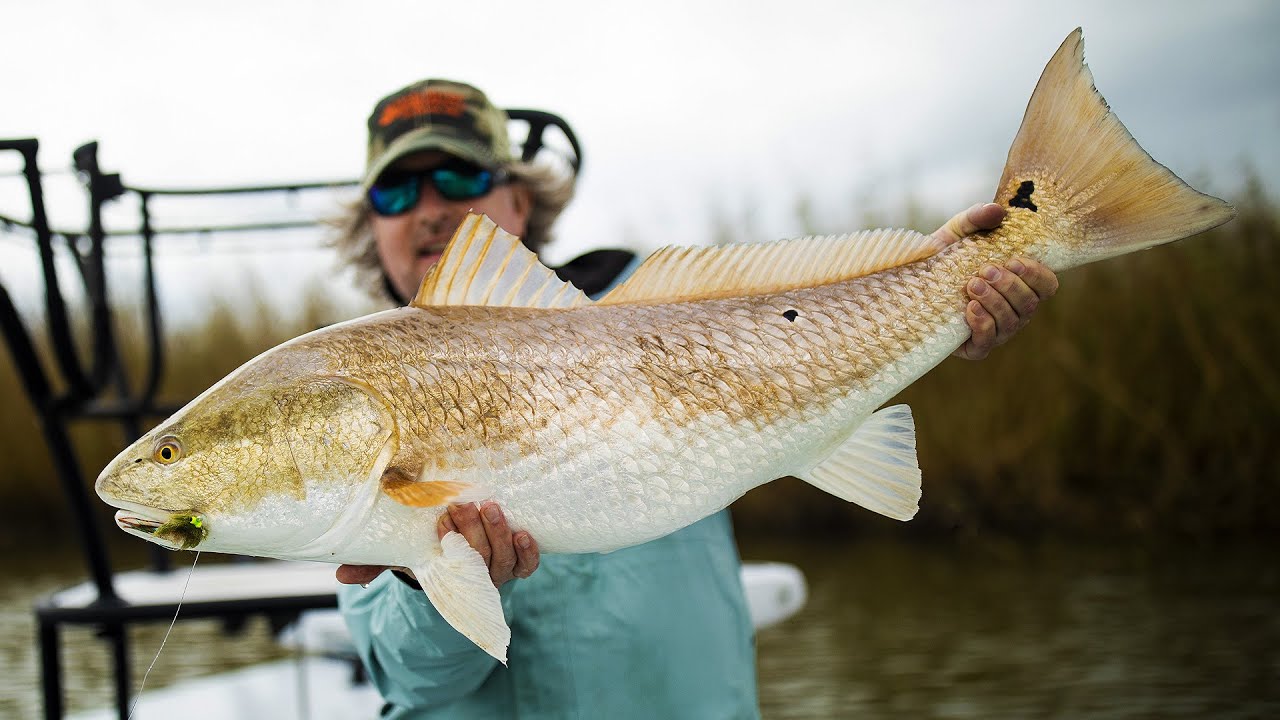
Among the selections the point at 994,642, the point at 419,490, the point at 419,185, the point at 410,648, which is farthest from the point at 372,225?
the point at 994,642

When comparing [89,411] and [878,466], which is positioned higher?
[878,466]

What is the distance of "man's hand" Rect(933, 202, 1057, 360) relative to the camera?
1.97 metres

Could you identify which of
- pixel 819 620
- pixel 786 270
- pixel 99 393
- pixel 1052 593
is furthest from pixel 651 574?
pixel 1052 593

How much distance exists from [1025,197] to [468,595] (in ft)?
4.09

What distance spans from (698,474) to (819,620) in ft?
22.0

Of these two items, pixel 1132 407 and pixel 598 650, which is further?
pixel 1132 407

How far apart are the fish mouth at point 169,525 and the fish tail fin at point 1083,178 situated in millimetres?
1545

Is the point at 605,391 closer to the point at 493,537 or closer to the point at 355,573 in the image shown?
the point at 493,537

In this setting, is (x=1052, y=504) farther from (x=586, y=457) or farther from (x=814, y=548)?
(x=586, y=457)

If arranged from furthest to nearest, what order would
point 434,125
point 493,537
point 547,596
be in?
1. point 434,125
2. point 547,596
3. point 493,537

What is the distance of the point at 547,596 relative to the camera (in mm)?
2529

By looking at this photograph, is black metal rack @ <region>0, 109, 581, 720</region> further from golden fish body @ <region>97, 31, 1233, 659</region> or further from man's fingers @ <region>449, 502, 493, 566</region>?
man's fingers @ <region>449, 502, 493, 566</region>

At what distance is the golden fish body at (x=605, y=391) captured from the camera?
1.77m

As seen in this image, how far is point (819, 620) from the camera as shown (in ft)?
27.0
